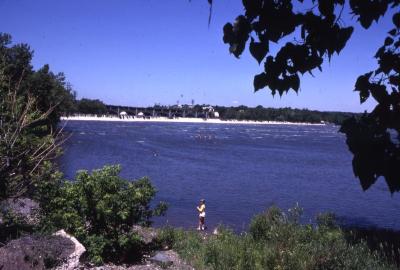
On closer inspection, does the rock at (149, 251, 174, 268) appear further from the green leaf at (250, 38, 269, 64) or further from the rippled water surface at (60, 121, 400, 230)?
the rippled water surface at (60, 121, 400, 230)

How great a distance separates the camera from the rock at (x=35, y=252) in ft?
29.0

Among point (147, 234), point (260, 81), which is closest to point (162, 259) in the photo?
point (147, 234)

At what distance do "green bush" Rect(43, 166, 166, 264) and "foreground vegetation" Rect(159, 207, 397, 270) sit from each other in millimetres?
1864

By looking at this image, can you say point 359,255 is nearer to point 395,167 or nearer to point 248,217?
point 395,167

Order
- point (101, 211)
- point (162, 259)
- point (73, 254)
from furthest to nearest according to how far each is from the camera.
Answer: point (162, 259) < point (101, 211) < point (73, 254)

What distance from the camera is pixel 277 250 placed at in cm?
1020

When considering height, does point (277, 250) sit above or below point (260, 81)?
below

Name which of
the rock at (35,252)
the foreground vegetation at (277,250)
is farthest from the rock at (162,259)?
the rock at (35,252)

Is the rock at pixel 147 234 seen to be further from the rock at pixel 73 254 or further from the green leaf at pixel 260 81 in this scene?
the green leaf at pixel 260 81

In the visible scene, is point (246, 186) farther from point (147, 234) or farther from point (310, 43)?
point (310, 43)

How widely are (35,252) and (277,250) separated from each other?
17.5 ft

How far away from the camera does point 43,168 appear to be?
38.1ft

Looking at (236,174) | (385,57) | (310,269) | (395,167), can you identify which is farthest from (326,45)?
(236,174)

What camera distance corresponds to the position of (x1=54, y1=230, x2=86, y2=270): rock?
31.1 feet
